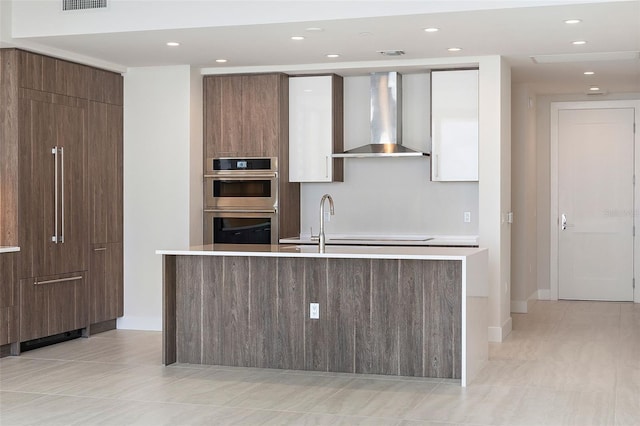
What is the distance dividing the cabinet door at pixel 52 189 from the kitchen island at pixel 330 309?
4.29 ft

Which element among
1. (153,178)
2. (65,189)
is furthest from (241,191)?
(65,189)

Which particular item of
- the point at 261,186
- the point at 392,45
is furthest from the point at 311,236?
the point at 392,45

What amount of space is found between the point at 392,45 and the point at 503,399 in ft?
9.67

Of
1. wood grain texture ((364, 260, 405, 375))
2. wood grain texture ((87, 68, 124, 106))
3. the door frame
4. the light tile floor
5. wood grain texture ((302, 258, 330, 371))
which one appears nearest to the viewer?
the light tile floor

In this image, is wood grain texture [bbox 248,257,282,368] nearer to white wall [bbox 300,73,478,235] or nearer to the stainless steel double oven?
the stainless steel double oven

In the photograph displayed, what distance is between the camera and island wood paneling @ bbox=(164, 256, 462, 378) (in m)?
5.77

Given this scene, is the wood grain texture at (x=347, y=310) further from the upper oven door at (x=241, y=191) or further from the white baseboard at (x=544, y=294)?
the white baseboard at (x=544, y=294)

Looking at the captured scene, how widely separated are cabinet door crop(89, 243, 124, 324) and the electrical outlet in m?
2.50

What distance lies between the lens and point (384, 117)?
26.3 feet

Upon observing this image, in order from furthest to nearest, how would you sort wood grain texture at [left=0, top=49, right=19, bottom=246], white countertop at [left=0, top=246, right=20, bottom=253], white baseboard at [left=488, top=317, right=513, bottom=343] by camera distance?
white baseboard at [left=488, top=317, right=513, bottom=343] → wood grain texture at [left=0, top=49, right=19, bottom=246] → white countertop at [left=0, top=246, right=20, bottom=253]

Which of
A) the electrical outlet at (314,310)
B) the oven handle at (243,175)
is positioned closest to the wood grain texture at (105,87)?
the oven handle at (243,175)

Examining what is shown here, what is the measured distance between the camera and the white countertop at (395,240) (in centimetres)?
753

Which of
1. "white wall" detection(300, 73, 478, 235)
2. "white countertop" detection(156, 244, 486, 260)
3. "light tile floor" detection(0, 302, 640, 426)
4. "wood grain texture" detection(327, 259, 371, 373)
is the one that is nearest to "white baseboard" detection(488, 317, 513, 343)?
"light tile floor" detection(0, 302, 640, 426)

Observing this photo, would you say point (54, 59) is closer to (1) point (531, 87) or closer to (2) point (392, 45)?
(2) point (392, 45)
